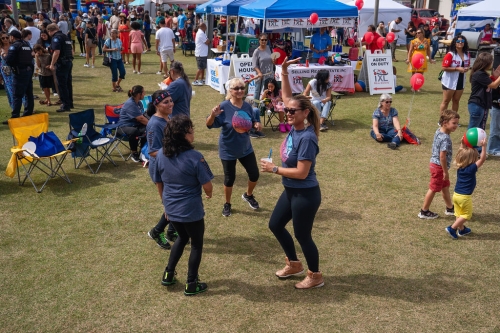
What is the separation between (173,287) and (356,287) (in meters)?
1.69

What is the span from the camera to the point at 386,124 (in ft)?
30.0

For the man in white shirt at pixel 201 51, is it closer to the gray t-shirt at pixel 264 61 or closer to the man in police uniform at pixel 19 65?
the gray t-shirt at pixel 264 61

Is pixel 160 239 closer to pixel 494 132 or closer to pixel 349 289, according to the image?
pixel 349 289

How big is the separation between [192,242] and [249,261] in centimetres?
98

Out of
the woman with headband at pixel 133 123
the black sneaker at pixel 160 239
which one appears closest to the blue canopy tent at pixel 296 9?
the woman with headband at pixel 133 123

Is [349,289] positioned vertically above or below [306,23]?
below

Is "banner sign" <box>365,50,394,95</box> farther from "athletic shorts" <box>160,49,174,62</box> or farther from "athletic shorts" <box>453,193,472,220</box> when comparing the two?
"athletic shorts" <box>453,193,472,220</box>

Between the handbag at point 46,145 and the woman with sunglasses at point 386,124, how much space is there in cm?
550

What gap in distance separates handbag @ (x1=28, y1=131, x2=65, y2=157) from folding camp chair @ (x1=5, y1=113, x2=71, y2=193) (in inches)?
2.1

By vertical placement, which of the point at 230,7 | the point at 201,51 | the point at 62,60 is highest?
the point at 230,7

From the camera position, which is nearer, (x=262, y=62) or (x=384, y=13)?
(x=262, y=62)

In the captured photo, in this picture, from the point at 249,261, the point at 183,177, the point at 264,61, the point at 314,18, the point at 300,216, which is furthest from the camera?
the point at 314,18

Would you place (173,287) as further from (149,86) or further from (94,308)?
(149,86)

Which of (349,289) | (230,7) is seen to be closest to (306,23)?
(230,7)
